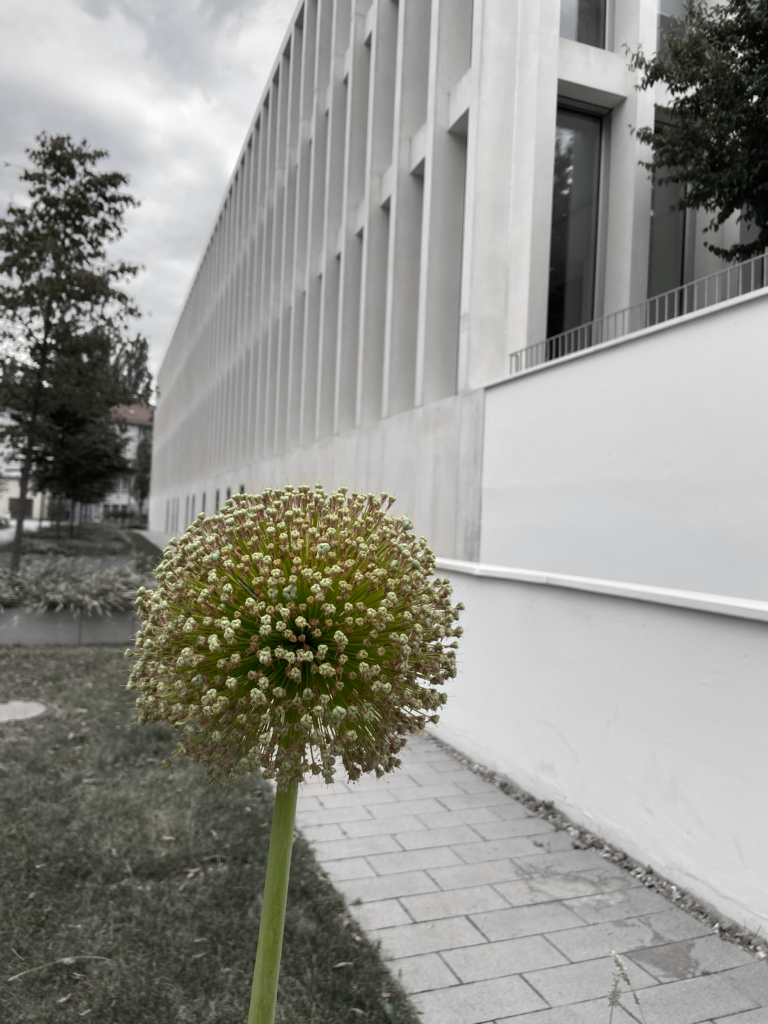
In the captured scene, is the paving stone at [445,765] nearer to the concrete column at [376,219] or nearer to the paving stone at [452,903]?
the paving stone at [452,903]

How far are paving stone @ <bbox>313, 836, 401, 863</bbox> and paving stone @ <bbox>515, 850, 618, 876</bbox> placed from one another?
82 cm


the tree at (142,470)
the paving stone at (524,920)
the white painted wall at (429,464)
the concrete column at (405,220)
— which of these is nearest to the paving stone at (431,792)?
the paving stone at (524,920)

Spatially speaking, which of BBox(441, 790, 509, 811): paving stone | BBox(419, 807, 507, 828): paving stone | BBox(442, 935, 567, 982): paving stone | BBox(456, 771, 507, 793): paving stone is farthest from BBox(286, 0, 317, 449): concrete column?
BBox(442, 935, 567, 982): paving stone

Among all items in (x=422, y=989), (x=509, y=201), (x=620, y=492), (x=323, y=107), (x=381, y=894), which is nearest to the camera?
(x=422, y=989)

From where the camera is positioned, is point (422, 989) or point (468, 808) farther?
point (468, 808)

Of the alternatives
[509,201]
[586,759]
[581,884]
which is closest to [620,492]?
[586,759]

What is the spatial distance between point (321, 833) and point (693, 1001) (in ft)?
8.36

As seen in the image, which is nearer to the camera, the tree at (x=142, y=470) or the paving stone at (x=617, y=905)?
the paving stone at (x=617, y=905)

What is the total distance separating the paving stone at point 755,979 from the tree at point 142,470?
78.4 metres

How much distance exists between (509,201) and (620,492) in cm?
395

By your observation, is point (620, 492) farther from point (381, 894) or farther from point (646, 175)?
point (646, 175)

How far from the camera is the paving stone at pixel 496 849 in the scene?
4852mm

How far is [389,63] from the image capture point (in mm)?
11477

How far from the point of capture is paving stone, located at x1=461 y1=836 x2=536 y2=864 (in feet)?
15.9
